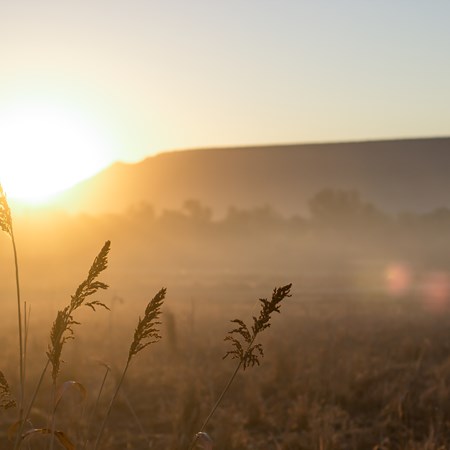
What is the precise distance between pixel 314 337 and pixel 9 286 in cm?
3069

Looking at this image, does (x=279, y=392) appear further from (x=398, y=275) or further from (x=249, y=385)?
(x=398, y=275)

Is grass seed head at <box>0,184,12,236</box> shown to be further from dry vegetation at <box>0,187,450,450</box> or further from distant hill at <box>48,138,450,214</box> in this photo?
distant hill at <box>48,138,450,214</box>

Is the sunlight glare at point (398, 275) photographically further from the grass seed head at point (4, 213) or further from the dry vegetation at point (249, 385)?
the grass seed head at point (4, 213)

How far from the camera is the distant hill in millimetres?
147875

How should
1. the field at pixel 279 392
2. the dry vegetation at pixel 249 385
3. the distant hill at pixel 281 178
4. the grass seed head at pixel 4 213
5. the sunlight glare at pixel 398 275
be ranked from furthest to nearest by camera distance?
the distant hill at pixel 281 178 < the sunlight glare at pixel 398 275 < the field at pixel 279 392 < the dry vegetation at pixel 249 385 < the grass seed head at pixel 4 213

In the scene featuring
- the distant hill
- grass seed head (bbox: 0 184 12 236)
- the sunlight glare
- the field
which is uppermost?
the distant hill

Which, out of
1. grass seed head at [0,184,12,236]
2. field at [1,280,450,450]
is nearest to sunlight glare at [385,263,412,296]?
field at [1,280,450,450]

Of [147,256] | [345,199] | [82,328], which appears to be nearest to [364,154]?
[345,199]

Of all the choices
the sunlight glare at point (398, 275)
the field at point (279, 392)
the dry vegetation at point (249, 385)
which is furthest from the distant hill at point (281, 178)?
the field at point (279, 392)

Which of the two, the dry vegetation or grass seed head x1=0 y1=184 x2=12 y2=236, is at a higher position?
grass seed head x1=0 y1=184 x2=12 y2=236

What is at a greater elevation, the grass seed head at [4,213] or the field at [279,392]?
the grass seed head at [4,213]

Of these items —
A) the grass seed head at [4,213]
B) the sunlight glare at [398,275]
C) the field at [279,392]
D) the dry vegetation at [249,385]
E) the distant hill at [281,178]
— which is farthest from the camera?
the distant hill at [281,178]

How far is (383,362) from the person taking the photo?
29.9 ft

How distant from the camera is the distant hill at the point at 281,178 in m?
148
